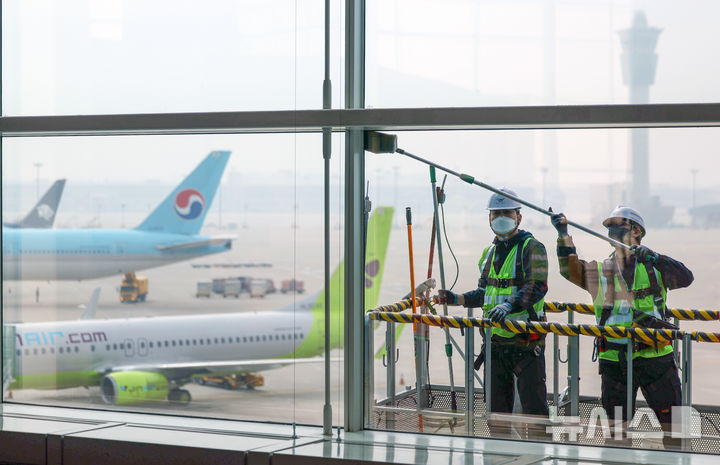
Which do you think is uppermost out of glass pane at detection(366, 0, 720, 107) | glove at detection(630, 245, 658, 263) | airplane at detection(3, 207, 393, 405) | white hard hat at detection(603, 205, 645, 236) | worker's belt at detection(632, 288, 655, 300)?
glass pane at detection(366, 0, 720, 107)

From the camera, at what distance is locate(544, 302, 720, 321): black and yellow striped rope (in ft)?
15.3

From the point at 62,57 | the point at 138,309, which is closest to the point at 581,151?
the point at 62,57

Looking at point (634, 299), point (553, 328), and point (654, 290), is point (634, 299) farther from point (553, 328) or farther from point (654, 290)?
point (553, 328)

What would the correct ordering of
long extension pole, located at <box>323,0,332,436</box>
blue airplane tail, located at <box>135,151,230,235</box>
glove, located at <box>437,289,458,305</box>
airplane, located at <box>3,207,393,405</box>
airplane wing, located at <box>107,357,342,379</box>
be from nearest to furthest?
long extension pole, located at <box>323,0,332,436</box>, glove, located at <box>437,289,458,305</box>, airplane, located at <box>3,207,393,405</box>, airplane wing, located at <box>107,357,342,379</box>, blue airplane tail, located at <box>135,151,230,235</box>

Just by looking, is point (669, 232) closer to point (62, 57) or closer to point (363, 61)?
point (363, 61)

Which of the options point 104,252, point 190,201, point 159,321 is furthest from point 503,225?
point 104,252

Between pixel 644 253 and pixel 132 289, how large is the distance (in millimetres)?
45226

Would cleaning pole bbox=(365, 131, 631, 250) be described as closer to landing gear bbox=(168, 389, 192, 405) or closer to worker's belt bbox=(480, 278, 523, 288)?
worker's belt bbox=(480, 278, 523, 288)

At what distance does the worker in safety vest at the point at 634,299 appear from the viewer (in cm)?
432

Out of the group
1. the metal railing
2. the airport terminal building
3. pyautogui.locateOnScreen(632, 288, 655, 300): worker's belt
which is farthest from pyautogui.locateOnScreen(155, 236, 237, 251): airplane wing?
pyautogui.locateOnScreen(632, 288, 655, 300): worker's belt

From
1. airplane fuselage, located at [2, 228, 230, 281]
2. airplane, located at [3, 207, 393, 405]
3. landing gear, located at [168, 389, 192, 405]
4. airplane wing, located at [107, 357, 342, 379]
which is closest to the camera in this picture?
airplane, located at [3, 207, 393, 405]

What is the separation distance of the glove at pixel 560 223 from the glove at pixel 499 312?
487 mm

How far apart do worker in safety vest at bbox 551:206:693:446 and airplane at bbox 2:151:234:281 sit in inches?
1488

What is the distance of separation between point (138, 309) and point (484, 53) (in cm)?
4633
